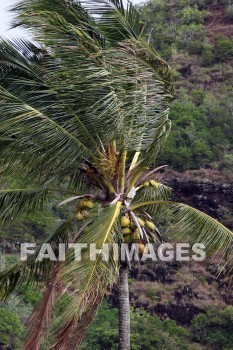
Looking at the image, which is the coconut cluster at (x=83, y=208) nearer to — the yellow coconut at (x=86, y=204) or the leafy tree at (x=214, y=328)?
the yellow coconut at (x=86, y=204)

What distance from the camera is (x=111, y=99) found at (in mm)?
6289

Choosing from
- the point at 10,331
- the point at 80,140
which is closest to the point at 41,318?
the point at 80,140

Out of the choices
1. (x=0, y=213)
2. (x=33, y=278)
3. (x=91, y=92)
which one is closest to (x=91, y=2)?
(x=91, y=92)

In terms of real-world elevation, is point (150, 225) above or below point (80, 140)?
below

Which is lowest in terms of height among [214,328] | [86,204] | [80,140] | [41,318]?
[214,328]

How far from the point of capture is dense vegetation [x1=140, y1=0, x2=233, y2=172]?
87.1 feet

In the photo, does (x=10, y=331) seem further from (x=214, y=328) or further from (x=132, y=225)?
(x=132, y=225)

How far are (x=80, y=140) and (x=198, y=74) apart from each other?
26.9 meters

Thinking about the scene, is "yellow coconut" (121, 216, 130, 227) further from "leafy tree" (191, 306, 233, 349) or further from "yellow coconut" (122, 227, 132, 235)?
"leafy tree" (191, 306, 233, 349)

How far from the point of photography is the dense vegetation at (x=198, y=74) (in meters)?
26.5

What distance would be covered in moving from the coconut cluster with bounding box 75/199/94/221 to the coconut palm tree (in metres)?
0.01

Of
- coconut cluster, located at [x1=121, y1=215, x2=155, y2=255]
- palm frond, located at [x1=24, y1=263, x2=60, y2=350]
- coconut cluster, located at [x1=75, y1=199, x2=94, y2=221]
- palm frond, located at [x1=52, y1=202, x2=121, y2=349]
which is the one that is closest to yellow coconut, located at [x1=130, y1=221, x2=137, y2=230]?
coconut cluster, located at [x1=121, y1=215, x2=155, y2=255]

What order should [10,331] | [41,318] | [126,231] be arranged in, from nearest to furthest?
[41,318], [126,231], [10,331]

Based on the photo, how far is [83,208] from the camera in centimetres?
675
